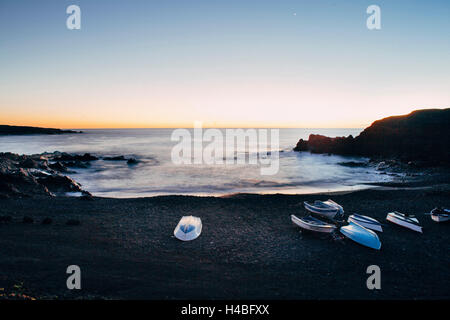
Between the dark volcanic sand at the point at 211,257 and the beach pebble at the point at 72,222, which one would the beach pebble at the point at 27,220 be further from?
the beach pebble at the point at 72,222

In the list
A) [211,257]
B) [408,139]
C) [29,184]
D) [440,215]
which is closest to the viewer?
[211,257]

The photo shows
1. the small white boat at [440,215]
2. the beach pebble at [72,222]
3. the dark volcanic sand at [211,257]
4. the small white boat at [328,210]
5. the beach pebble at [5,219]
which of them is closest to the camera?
the dark volcanic sand at [211,257]

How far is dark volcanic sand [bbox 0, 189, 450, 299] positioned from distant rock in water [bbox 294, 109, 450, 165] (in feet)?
101

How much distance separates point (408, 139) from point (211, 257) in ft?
161

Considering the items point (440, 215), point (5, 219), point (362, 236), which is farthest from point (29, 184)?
point (440, 215)

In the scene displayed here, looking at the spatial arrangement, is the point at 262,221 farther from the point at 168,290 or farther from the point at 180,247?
the point at 168,290

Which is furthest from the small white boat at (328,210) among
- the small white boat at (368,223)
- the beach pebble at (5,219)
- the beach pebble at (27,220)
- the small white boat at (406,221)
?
the beach pebble at (5,219)

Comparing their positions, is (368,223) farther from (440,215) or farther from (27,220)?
(27,220)

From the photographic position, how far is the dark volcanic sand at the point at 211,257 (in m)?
7.28

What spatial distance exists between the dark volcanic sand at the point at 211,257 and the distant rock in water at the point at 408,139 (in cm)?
3079

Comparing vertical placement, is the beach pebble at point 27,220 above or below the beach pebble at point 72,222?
above

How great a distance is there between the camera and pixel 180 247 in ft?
33.9

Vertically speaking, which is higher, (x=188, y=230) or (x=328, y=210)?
(x=328, y=210)

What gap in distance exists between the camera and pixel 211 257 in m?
9.51
